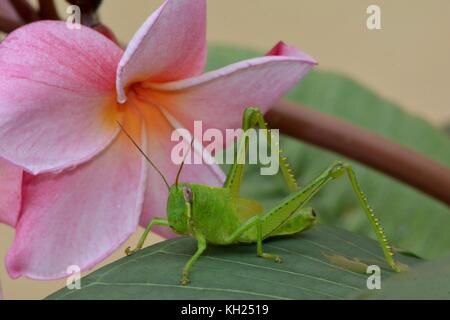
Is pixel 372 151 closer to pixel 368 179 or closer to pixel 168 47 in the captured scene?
pixel 168 47

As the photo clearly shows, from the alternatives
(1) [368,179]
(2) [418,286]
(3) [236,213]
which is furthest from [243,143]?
(1) [368,179]

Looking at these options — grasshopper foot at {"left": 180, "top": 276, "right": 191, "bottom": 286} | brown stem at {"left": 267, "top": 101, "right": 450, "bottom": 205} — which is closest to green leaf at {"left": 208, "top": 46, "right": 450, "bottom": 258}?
brown stem at {"left": 267, "top": 101, "right": 450, "bottom": 205}

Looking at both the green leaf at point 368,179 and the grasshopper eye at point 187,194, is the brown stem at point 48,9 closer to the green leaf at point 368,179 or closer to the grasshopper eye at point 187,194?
the grasshopper eye at point 187,194

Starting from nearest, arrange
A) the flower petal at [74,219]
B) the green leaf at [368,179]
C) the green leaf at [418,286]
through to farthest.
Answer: the green leaf at [418,286]
the flower petal at [74,219]
the green leaf at [368,179]

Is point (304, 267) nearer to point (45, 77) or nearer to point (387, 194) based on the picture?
point (45, 77)

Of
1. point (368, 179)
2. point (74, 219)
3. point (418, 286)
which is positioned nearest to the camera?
point (418, 286)

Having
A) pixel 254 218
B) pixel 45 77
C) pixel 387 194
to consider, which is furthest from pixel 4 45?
pixel 387 194

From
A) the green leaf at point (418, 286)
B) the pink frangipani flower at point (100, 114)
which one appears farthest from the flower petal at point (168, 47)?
the green leaf at point (418, 286)
